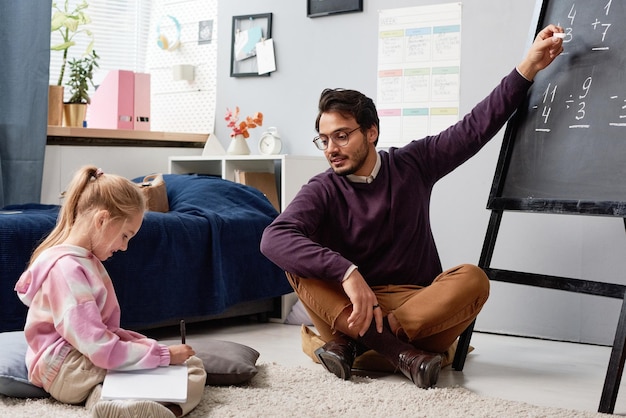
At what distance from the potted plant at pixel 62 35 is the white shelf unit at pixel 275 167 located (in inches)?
23.0

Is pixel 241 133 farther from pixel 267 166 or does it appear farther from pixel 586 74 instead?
pixel 586 74

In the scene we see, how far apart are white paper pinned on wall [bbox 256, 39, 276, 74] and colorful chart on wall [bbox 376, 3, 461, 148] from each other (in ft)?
1.94

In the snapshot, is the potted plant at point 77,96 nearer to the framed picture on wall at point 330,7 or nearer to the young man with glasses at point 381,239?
the framed picture on wall at point 330,7

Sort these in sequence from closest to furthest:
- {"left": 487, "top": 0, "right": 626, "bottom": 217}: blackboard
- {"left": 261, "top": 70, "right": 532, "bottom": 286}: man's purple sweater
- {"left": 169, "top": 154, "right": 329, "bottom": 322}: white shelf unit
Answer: {"left": 487, "top": 0, "right": 626, "bottom": 217}: blackboard
{"left": 261, "top": 70, "right": 532, "bottom": 286}: man's purple sweater
{"left": 169, "top": 154, "right": 329, "bottom": 322}: white shelf unit

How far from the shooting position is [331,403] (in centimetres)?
217

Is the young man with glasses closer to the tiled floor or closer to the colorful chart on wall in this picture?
the tiled floor

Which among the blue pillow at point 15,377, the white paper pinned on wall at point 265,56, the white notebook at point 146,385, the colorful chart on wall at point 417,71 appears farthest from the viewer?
the white paper pinned on wall at point 265,56

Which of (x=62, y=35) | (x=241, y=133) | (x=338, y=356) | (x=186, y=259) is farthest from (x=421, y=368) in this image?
(x=62, y=35)

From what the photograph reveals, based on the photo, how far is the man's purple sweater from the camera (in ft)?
8.59

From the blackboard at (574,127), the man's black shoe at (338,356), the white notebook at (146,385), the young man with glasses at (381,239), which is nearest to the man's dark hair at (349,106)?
the young man with glasses at (381,239)

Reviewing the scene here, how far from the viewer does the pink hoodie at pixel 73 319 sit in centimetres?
195

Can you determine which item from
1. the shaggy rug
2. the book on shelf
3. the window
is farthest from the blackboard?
the window

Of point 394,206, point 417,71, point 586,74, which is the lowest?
point 394,206

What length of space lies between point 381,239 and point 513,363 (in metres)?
0.64
